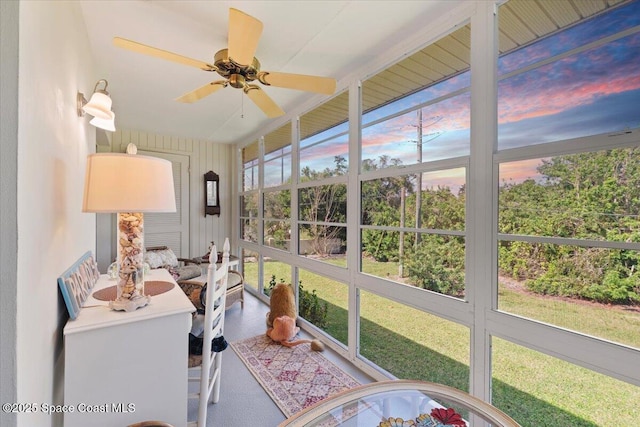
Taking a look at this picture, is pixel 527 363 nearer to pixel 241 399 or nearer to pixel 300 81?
pixel 241 399

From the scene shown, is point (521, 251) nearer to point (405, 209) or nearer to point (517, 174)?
point (517, 174)

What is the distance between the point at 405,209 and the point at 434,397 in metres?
1.28

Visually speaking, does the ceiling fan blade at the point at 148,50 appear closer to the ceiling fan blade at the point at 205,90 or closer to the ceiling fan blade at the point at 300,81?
the ceiling fan blade at the point at 205,90

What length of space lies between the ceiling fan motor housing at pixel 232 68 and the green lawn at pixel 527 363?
1746mm

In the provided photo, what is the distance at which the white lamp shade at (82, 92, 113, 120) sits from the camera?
1.62 metres

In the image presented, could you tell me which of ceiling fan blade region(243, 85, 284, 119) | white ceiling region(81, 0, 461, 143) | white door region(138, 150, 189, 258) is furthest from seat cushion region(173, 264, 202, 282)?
ceiling fan blade region(243, 85, 284, 119)

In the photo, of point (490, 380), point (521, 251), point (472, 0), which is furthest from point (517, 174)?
point (490, 380)

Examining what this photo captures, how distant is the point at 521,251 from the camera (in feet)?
4.97

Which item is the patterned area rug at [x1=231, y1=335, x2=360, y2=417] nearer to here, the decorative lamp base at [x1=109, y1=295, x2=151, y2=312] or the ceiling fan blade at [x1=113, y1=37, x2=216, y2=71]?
the decorative lamp base at [x1=109, y1=295, x2=151, y2=312]

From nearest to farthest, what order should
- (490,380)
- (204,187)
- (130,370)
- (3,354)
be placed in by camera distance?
(3,354) < (130,370) < (490,380) < (204,187)

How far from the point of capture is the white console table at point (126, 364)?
1.22m

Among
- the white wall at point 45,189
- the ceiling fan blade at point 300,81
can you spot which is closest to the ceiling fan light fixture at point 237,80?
the ceiling fan blade at point 300,81

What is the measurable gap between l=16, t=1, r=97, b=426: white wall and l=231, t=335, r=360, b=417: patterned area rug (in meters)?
1.37

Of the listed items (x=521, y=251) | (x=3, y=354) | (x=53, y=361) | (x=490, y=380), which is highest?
(x=521, y=251)
